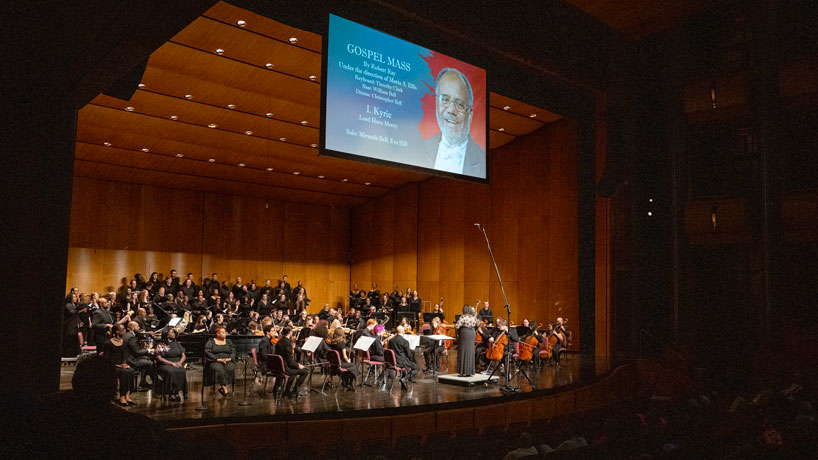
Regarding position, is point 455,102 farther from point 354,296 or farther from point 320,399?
point 354,296

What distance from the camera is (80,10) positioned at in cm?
452

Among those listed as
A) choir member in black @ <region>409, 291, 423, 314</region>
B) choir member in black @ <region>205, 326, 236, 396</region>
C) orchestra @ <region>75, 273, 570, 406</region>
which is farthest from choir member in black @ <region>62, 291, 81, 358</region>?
choir member in black @ <region>409, 291, 423, 314</region>

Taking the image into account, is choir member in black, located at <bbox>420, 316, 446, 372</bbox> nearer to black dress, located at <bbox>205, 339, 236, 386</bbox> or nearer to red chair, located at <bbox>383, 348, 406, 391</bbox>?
red chair, located at <bbox>383, 348, 406, 391</bbox>

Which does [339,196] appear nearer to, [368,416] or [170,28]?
[368,416]

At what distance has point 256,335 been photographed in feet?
32.6

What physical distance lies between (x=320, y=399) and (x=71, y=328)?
6450mm

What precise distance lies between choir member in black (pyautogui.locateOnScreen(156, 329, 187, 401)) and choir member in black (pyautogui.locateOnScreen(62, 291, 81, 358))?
3.66 meters

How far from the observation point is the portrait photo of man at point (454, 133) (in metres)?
9.83

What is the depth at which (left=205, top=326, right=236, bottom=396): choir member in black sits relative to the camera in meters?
8.38

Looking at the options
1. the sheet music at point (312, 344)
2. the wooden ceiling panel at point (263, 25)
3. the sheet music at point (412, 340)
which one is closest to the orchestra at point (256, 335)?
the sheet music at point (412, 340)

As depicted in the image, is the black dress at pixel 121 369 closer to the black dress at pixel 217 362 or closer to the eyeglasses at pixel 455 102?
the black dress at pixel 217 362

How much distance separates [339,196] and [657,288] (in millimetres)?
12750


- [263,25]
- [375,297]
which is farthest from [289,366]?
[375,297]

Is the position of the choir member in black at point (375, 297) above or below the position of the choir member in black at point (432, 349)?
above
